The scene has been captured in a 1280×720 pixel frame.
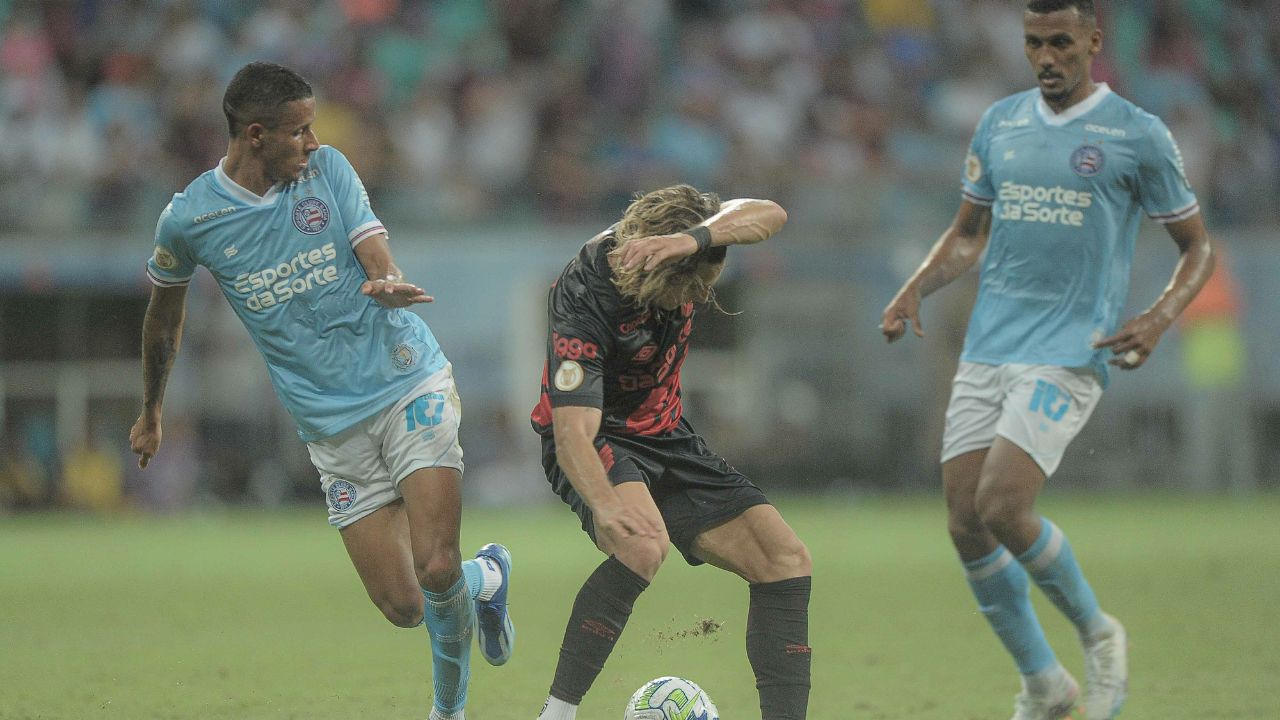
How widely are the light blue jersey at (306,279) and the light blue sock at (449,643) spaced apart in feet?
2.54

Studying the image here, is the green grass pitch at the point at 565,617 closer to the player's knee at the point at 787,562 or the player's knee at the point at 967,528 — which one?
the player's knee at the point at 787,562

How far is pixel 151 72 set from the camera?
20328mm

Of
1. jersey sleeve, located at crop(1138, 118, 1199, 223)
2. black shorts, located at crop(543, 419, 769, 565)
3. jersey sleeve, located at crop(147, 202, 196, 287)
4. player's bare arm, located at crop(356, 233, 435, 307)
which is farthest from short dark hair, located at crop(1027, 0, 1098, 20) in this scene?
jersey sleeve, located at crop(147, 202, 196, 287)

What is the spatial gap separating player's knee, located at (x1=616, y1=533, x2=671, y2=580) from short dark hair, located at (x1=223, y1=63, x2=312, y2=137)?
2.17 m

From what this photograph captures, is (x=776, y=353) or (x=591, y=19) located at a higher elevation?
(x=591, y=19)

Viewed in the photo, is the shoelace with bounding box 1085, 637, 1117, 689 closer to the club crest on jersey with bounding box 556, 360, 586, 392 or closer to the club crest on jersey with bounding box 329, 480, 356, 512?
the club crest on jersey with bounding box 556, 360, 586, 392

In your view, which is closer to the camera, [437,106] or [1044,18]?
[1044,18]

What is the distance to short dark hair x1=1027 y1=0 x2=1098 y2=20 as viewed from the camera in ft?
21.2

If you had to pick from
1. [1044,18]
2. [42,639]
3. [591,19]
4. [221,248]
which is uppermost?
[591,19]

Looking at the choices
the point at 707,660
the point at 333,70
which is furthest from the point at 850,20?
the point at 707,660

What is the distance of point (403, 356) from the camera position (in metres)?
6.25

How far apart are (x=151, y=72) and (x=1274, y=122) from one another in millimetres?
14883

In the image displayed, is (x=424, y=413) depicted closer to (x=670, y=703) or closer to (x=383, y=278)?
(x=383, y=278)

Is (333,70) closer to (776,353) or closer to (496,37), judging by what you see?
(496,37)
